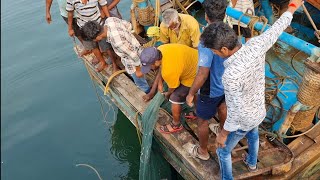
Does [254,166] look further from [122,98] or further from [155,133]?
[122,98]

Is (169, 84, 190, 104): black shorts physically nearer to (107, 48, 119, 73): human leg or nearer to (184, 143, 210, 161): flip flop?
(184, 143, 210, 161): flip flop

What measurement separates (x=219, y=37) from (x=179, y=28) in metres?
1.73

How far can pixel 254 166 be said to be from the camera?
3.51 meters

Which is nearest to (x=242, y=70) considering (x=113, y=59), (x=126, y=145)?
(x=113, y=59)

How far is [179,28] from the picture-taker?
4250 millimetres

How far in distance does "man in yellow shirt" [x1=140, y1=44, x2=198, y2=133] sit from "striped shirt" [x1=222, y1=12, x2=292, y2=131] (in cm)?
98

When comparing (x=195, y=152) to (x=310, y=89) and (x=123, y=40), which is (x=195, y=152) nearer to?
(x=310, y=89)

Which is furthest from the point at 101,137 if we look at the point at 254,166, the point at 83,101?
the point at 254,166

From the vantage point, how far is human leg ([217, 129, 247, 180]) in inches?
121

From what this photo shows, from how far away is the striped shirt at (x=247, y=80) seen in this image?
2.51 meters

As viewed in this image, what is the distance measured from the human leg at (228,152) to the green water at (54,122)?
2.87 metres

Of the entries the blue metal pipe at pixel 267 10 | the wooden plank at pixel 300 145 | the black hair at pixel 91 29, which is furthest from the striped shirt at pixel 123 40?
the blue metal pipe at pixel 267 10

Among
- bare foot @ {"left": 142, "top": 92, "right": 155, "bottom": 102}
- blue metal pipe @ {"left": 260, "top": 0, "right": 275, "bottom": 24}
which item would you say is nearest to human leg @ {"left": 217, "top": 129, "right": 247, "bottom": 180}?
bare foot @ {"left": 142, "top": 92, "right": 155, "bottom": 102}

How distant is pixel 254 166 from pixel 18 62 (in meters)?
7.35
